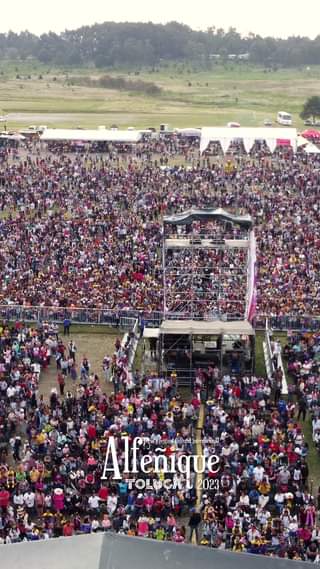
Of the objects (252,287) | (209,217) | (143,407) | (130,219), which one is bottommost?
(143,407)

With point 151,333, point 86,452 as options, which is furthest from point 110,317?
point 86,452

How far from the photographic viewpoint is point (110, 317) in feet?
93.4

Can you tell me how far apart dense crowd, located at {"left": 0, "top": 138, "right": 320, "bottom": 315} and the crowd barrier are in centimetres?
54

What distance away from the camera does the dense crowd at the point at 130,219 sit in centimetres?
3030

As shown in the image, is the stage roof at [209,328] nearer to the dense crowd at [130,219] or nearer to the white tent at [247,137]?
the dense crowd at [130,219]

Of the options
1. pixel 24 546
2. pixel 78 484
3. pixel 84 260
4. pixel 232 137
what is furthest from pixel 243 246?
pixel 232 137

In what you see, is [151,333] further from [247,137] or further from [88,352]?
[247,137]

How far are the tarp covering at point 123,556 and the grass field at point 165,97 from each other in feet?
223

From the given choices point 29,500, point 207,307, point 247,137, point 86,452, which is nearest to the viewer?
point 29,500

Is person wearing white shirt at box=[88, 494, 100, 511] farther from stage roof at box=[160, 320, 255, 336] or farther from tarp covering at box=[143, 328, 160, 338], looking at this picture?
tarp covering at box=[143, 328, 160, 338]

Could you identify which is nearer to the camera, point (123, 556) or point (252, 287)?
point (123, 556)

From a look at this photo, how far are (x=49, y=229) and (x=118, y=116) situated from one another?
48.5 meters

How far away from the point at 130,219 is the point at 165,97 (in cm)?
6570

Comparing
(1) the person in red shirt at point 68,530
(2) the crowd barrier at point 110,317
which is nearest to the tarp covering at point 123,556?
(1) the person in red shirt at point 68,530
